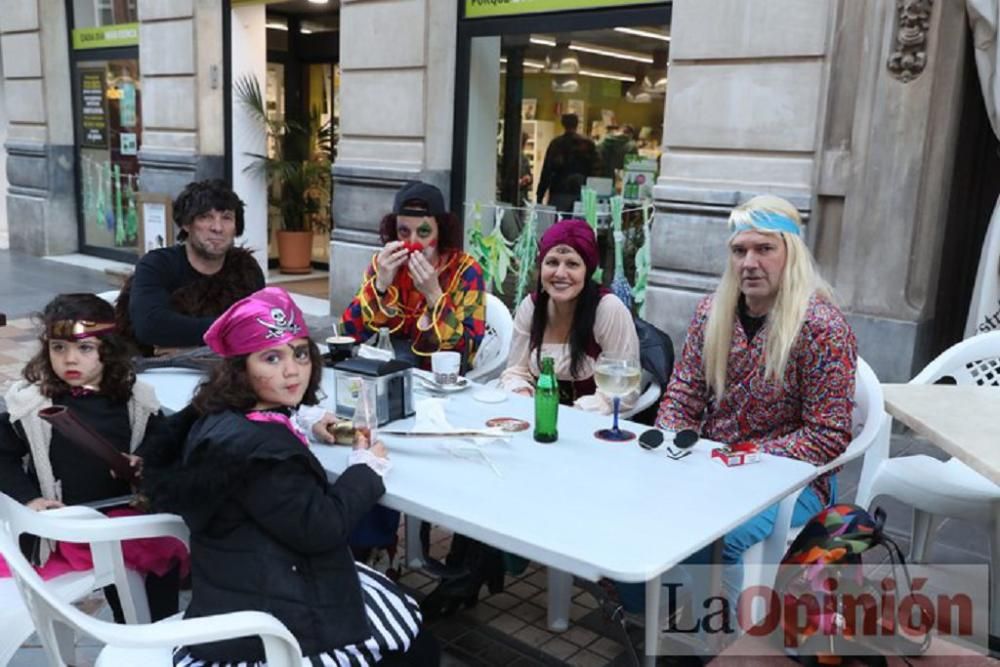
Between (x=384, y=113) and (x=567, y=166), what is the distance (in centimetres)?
168

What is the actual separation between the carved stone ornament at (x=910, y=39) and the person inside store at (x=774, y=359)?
2607 mm

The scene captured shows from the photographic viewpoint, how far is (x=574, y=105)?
273 inches

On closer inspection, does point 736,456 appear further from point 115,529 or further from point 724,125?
point 724,125

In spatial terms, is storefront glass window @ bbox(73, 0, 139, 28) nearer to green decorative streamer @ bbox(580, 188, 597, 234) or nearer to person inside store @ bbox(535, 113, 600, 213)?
person inside store @ bbox(535, 113, 600, 213)

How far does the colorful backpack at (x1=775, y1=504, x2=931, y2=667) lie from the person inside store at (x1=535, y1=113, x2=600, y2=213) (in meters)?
5.24

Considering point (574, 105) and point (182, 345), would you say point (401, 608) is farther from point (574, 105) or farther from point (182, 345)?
point (574, 105)

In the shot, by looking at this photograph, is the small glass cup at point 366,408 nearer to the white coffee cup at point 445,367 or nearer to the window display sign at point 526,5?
the white coffee cup at point 445,367

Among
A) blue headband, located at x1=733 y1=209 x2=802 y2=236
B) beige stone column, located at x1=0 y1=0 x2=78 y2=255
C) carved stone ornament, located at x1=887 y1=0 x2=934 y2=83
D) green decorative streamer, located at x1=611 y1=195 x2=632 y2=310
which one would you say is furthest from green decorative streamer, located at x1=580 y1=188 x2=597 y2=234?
beige stone column, located at x1=0 y1=0 x2=78 y2=255

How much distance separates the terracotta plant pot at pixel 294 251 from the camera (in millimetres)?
10695

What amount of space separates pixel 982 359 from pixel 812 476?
4.98 ft

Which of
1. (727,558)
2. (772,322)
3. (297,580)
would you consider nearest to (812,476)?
(727,558)

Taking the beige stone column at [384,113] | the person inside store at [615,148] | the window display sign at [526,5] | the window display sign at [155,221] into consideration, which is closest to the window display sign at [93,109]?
the window display sign at [155,221]

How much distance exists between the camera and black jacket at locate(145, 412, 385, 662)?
6.48 feet

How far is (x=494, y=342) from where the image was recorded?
4.17 meters
